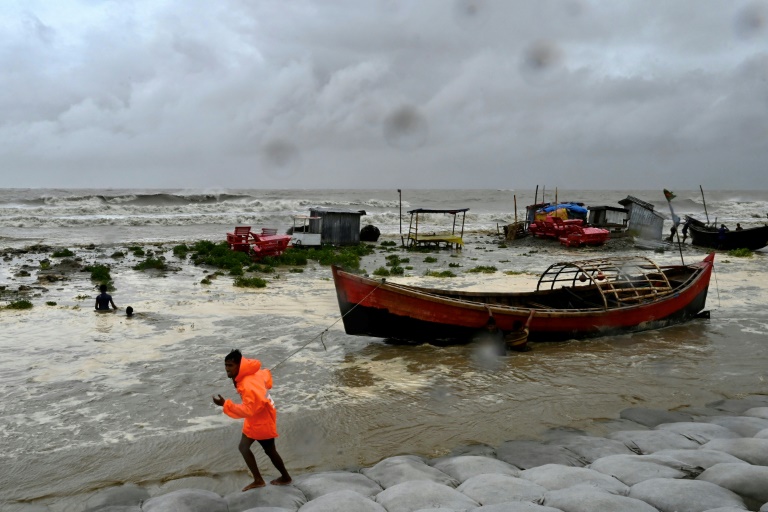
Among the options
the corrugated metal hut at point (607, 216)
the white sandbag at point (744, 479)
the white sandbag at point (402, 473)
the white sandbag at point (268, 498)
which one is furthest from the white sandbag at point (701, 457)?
the corrugated metal hut at point (607, 216)

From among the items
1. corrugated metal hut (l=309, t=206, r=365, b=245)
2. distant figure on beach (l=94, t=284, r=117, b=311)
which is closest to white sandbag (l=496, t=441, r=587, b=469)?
distant figure on beach (l=94, t=284, r=117, b=311)

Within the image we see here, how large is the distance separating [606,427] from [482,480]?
3.19m

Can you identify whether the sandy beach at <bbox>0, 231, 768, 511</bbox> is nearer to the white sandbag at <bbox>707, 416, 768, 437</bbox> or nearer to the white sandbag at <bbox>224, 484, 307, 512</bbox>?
the white sandbag at <bbox>224, 484, 307, 512</bbox>

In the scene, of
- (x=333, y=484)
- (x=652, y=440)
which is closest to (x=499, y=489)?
(x=333, y=484)

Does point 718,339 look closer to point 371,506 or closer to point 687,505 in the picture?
point 687,505

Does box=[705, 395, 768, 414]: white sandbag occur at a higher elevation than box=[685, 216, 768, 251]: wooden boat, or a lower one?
lower

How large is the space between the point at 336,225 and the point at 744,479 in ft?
85.1

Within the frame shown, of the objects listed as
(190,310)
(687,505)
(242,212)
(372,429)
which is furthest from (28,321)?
(242,212)

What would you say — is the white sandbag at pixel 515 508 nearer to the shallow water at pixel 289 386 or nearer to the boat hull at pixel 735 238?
the shallow water at pixel 289 386

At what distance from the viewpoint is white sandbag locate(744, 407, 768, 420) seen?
8231 mm

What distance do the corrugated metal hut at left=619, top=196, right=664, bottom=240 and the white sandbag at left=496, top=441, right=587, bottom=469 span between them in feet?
102

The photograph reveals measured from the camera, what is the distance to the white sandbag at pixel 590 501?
200 inches

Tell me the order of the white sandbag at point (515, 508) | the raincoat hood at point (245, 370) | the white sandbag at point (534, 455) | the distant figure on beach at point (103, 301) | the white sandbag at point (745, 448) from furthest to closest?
1. the distant figure on beach at point (103, 301)
2. the white sandbag at point (534, 455)
3. the white sandbag at point (745, 448)
4. the raincoat hood at point (245, 370)
5. the white sandbag at point (515, 508)

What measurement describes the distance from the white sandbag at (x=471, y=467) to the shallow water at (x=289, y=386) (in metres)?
0.79
